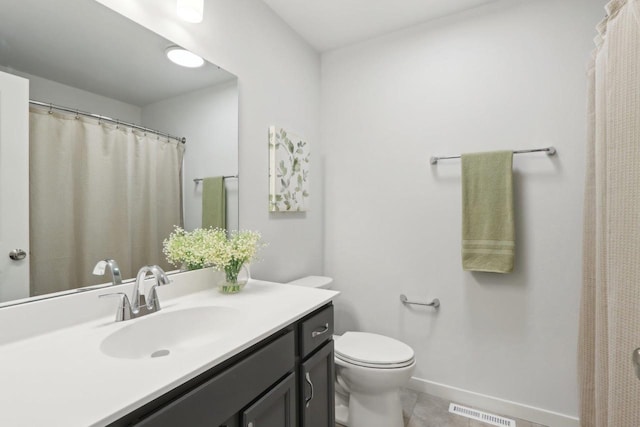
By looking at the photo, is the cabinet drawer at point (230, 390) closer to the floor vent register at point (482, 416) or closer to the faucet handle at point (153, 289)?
the faucet handle at point (153, 289)

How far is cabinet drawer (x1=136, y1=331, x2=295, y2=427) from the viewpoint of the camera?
2.17 ft

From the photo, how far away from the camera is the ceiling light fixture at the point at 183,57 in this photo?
131 cm

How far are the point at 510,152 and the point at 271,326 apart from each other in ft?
5.25

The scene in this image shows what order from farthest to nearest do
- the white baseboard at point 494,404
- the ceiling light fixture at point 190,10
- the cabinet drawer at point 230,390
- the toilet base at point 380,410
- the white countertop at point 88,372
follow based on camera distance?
the white baseboard at point 494,404, the toilet base at point 380,410, the ceiling light fixture at point 190,10, the cabinet drawer at point 230,390, the white countertop at point 88,372

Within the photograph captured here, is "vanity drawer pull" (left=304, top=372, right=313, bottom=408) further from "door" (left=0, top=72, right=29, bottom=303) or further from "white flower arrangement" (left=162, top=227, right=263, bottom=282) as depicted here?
"door" (left=0, top=72, right=29, bottom=303)

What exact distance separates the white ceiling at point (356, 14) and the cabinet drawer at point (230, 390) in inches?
73.7

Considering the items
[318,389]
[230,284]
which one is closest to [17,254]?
[230,284]

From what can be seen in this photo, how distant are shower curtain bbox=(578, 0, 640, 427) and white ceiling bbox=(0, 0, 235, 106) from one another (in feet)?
5.11

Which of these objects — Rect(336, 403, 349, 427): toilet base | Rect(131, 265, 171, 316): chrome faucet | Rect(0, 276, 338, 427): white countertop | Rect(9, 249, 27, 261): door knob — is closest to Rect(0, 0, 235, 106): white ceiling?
Rect(9, 249, 27, 261): door knob

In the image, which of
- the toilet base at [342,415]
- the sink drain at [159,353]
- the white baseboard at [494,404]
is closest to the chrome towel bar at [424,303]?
the white baseboard at [494,404]

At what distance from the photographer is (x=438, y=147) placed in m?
1.98

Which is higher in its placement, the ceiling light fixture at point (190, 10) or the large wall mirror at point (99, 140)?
the ceiling light fixture at point (190, 10)

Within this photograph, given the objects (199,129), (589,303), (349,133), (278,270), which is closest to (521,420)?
(589,303)

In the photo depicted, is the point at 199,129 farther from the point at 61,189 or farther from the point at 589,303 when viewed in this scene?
the point at 589,303
